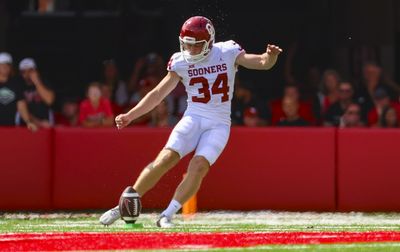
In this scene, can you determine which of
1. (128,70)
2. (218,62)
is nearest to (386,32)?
(128,70)

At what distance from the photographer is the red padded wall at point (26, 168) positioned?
15.6 metres

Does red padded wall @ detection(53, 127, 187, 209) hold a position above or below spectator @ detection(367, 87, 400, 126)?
below

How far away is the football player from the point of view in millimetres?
12023

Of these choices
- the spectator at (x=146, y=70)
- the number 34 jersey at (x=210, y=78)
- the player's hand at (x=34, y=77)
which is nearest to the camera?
the number 34 jersey at (x=210, y=78)

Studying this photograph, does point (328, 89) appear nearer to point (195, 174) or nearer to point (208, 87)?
point (208, 87)

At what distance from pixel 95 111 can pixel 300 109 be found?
251cm

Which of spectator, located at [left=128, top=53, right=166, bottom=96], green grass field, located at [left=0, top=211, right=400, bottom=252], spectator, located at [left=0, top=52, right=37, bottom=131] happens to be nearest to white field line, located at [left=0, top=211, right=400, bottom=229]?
green grass field, located at [left=0, top=211, right=400, bottom=252]

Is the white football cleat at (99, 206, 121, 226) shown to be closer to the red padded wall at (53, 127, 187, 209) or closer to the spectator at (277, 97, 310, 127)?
the red padded wall at (53, 127, 187, 209)

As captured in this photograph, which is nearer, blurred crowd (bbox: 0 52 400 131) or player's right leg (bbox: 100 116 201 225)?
player's right leg (bbox: 100 116 201 225)

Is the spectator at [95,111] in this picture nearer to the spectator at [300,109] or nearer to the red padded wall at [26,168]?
the red padded wall at [26,168]

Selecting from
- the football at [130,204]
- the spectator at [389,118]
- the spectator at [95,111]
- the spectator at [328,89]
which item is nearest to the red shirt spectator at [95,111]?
the spectator at [95,111]

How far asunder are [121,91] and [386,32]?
4.09m

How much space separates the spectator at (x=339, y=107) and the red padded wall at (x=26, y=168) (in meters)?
3.52

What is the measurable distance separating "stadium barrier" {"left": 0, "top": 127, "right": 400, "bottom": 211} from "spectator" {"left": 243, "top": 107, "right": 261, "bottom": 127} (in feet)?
2.25
